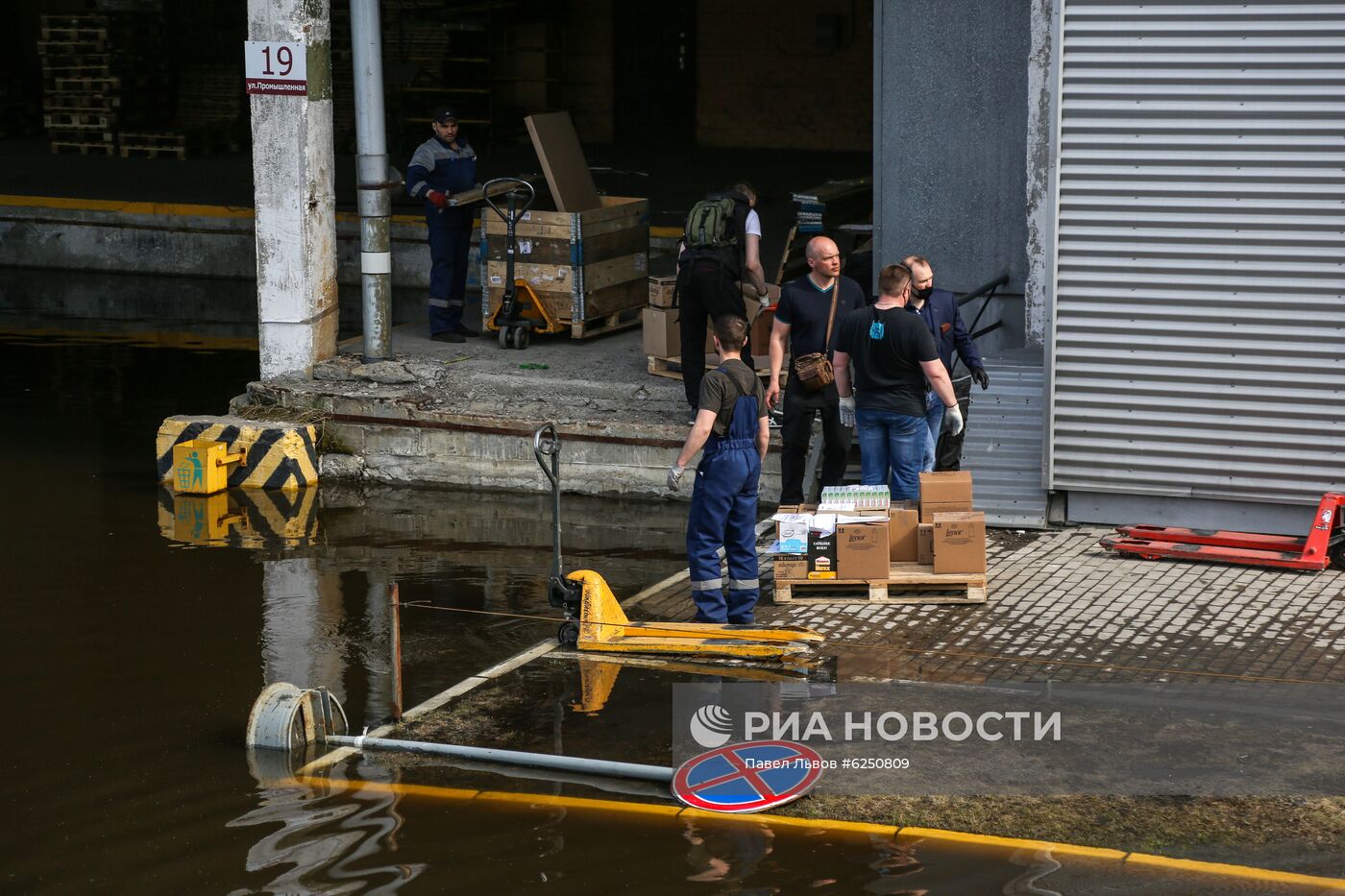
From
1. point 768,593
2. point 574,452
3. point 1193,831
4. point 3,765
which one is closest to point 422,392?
point 574,452

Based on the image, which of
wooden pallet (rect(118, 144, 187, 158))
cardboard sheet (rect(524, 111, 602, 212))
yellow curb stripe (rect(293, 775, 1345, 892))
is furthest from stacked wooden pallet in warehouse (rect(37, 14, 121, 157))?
→ yellow curb stripe (rect(293, 775, 1345, 892))

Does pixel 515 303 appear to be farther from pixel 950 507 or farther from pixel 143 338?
pixel 143 338

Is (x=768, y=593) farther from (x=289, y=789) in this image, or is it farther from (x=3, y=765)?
(x=3, y=765)

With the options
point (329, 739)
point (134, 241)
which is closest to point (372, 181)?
point (329, 739)

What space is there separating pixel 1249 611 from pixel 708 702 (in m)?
3.33

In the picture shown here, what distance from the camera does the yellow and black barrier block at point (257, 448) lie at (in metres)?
Answer: 13.7

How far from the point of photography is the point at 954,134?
1296 cm

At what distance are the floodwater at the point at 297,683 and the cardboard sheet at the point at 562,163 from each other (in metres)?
3.13

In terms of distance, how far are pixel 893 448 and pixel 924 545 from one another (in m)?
0.76

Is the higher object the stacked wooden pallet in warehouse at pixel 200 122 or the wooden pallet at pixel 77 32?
the wooden pallet at pixel 77 32

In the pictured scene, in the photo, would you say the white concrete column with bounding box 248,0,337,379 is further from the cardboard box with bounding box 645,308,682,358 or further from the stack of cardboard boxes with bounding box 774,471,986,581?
the stack of cardboard boxes with bounding box 774,471,986,581

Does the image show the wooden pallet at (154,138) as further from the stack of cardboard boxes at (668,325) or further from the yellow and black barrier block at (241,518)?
the stack of cardboard boxes at (668,325)

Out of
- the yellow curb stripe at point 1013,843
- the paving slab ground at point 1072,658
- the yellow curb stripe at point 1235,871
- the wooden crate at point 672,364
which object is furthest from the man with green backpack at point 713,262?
the yellow curb stripe at point 1235,871

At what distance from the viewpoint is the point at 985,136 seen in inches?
507
